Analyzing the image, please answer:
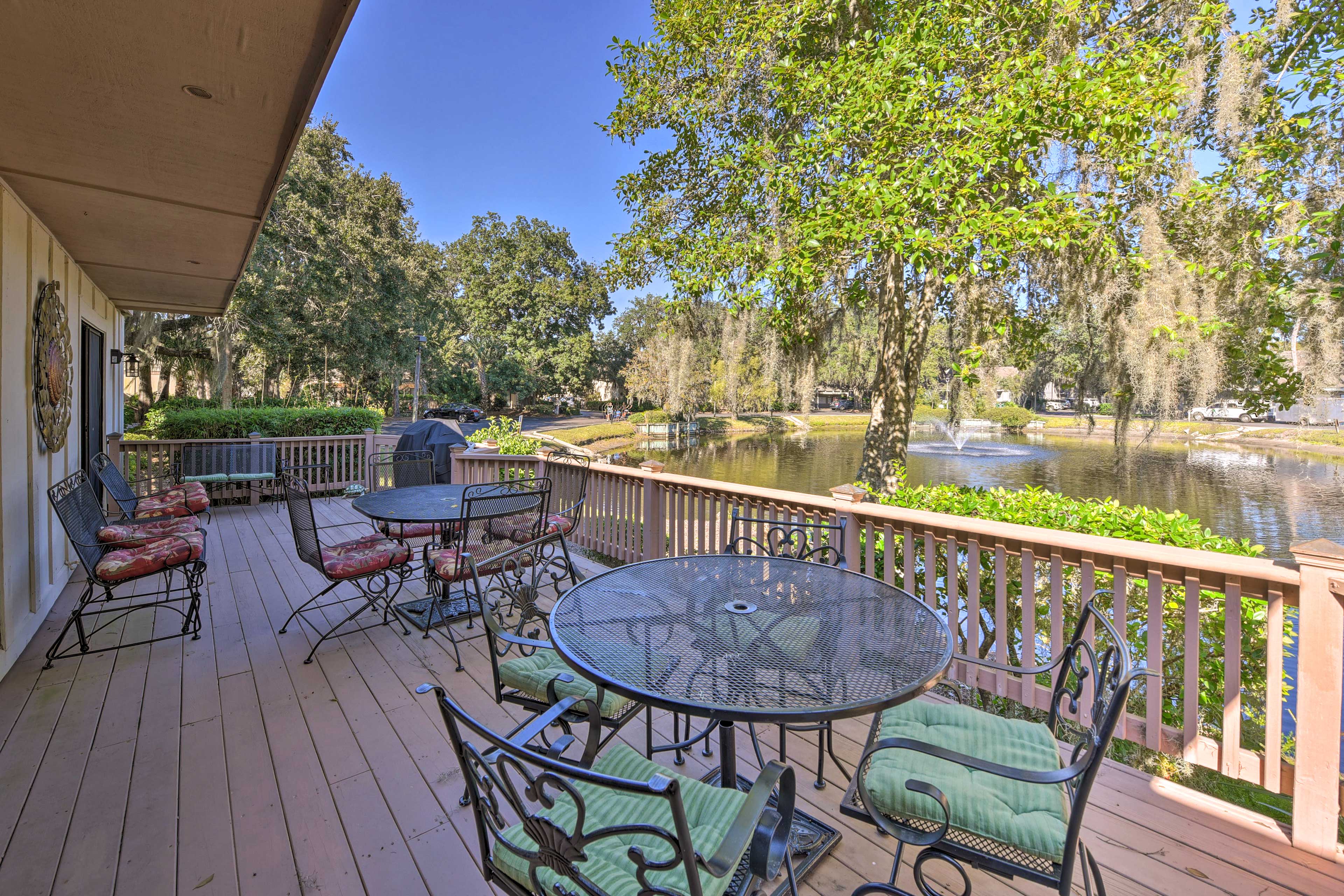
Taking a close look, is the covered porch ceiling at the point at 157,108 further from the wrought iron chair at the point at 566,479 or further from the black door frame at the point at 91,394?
the wrought iron chair at the point at 566,479

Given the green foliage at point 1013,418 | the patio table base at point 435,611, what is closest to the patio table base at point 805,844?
the patio table base at point 435,611

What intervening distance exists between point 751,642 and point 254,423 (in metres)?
8.48

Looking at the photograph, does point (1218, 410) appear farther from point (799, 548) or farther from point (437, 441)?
point (437, 441)

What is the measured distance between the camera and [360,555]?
2988mm

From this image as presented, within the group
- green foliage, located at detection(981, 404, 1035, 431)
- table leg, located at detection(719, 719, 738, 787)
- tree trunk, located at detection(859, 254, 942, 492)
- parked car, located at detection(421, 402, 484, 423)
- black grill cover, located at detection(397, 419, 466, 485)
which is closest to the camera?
table leg, located at detection(719, 719, 738, 787)

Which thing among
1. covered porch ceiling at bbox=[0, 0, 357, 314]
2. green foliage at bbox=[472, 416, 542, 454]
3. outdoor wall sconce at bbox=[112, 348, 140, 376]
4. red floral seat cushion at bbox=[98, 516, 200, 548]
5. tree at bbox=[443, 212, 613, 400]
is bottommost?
red floral seat cushion at bbox=[98, 516, 200, 548]

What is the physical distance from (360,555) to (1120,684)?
3.24 metres

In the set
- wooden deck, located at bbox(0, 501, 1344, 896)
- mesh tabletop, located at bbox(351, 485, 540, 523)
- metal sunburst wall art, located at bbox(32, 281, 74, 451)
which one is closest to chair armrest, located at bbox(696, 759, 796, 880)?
wooden deck, located at bbox(0, 501, 1344, 896)

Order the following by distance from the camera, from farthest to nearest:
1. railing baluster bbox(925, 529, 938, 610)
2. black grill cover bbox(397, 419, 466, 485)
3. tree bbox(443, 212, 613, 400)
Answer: tree bbox(443, 212, 613, 400)
black grill cover bbox(397, 419, 466, 485)
railing baluster bbox(925, 529, 938, 610)

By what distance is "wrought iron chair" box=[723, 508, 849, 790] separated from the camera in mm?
1892

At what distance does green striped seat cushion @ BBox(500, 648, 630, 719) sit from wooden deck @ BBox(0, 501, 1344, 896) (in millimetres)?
422

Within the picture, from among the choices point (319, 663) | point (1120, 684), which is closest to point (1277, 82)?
point (1120, 684)

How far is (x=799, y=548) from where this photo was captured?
3135 millimetres

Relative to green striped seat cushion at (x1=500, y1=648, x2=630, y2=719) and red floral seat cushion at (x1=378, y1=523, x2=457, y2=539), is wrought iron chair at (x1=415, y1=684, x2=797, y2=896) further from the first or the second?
red floral seat cushion at (x1=378, y1=523, x2=457, y2=539)
